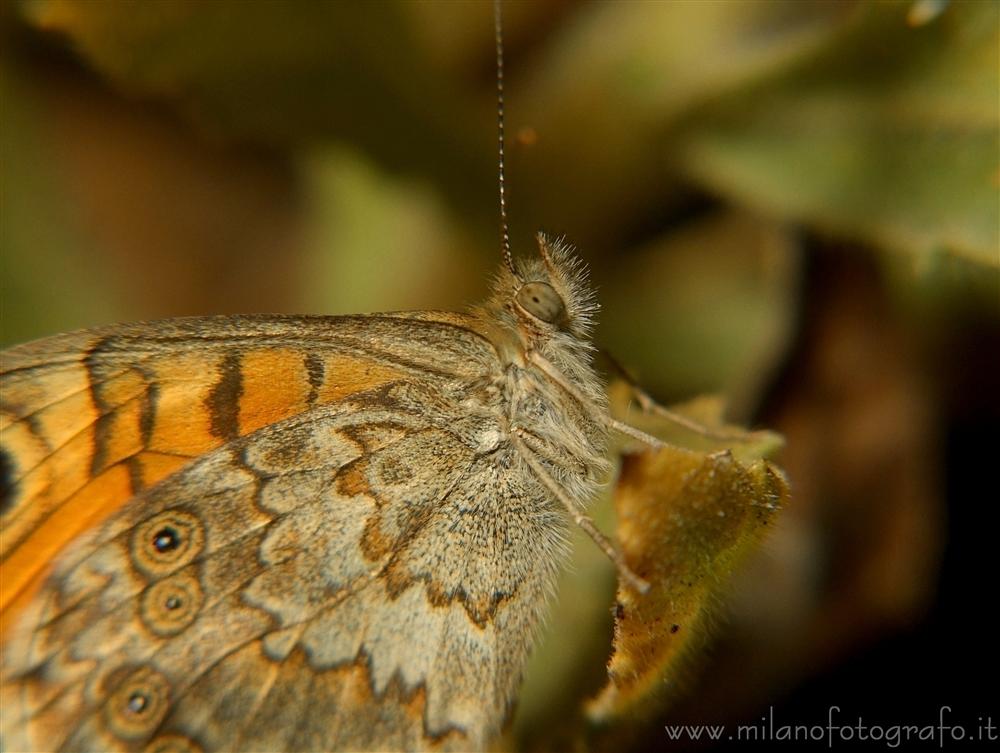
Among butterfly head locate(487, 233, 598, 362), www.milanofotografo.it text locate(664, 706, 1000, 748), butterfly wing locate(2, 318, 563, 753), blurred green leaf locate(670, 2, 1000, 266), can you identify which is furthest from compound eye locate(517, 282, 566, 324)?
www.milanofotografo.it text locate(664, 706, 1000, 748)

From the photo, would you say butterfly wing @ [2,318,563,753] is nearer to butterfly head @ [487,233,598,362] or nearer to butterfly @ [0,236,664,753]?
butterfly @ [0,236,664,753]

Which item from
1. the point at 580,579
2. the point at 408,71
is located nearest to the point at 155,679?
the point at 580,579

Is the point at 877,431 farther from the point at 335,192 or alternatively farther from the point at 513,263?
the point at 335,192

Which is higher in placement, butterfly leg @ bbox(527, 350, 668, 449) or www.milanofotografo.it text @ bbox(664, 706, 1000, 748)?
butterfly leg @ bbox(527, 350, 668, 449)

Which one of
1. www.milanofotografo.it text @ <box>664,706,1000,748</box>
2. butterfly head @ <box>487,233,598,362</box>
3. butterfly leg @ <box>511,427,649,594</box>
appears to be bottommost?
www.milanofotografo.it text @ <box>664,706,1000,748</box>

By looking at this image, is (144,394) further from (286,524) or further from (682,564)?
(682,564)

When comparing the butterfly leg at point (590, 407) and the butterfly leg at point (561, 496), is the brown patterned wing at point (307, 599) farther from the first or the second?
the butterfly leg at point (590, 407)

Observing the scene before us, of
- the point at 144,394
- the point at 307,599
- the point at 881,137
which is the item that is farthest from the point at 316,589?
the point at 881,137

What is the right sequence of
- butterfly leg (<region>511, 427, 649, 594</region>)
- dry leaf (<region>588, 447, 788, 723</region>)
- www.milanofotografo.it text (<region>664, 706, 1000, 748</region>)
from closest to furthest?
dry leaf (<region>588, 447, 788, 723</region>) → butterfly leg (<region>511, 427, 649, 594</region>) → www.milanofotografo.it text (<region>664, 706, 1000, 748</region>)
